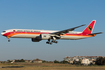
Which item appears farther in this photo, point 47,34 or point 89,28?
point 89,28

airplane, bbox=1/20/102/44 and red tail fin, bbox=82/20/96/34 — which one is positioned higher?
red tail fin, bbox=82/20/96/34

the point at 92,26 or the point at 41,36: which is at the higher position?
the point at 92,26

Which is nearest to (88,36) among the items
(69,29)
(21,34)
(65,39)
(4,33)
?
(65,39)

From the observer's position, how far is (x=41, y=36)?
52062 mm

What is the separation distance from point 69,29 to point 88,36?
13.2 meters

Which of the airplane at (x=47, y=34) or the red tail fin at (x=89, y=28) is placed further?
the red tail fin at (x=89, y=28)

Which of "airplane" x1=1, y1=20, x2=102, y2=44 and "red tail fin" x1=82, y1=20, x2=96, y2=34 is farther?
"red tail fin" x1=82, y1=20, x2=96, y2=34

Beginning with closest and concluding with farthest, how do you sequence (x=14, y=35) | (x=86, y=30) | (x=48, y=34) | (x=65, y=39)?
(x=14, y=35)
(x=48, y=34)
(x=65, y=39)
(x=86, y=30)

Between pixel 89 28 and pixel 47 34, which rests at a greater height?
pixel 89 28

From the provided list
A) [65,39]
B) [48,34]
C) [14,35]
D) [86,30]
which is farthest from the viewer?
[86,30]

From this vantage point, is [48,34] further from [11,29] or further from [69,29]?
[11,29]

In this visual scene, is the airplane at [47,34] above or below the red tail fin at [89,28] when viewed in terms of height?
below

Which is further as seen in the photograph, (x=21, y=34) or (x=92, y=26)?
(x=92, y=26)

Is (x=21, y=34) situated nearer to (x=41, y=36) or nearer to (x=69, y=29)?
(x=41, y=36)
